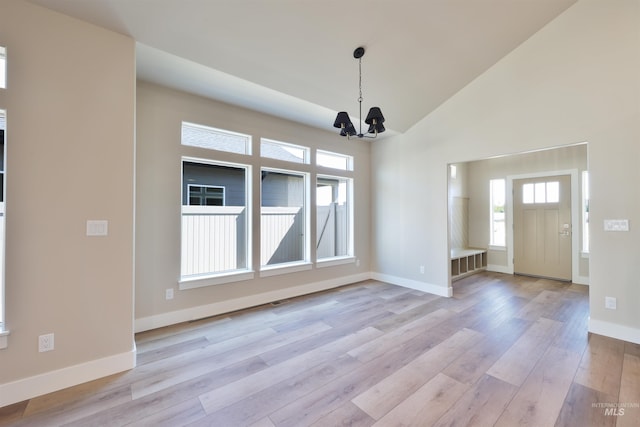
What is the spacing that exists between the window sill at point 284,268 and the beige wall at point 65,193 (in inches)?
73.2

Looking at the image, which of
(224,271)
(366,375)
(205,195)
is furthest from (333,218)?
(366,375)

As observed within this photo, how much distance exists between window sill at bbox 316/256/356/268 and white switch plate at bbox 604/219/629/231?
3.47 m

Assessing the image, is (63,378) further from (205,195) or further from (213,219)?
(205,195)

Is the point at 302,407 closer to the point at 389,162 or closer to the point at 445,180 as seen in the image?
the point at 445,180

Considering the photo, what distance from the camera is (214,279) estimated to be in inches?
136

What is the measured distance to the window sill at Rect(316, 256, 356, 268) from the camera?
4.66 metres

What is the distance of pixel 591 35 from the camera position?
292 cm

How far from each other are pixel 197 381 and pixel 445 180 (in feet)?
13.6

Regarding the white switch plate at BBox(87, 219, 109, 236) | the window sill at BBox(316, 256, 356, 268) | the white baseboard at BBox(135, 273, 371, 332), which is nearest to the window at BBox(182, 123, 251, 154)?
the white switch plate at BBox(87, 219, 109, 236)

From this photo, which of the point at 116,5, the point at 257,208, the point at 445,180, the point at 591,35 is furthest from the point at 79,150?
the point at 591,35

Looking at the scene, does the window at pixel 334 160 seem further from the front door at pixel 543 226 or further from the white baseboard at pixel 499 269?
the white baseboard at pixel 499 269

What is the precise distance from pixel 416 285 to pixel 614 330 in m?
2.34

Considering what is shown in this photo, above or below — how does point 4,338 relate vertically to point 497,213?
below

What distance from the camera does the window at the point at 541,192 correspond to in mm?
5273
